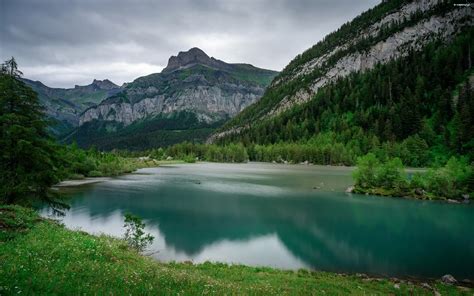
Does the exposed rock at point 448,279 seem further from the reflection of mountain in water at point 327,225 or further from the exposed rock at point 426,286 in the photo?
the exposed rock at point 426,286

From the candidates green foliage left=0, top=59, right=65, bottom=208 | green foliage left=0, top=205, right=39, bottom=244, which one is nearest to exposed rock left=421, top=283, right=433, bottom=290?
green foliage left=0, top=205, right=39, bottom=244

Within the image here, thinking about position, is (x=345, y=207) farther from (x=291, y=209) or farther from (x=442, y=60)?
(x=442, y=60)

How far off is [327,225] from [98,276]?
3732 cm

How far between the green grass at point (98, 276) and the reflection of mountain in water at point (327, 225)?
25.3 ft

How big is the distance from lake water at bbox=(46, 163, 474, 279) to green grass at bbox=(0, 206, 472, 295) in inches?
280

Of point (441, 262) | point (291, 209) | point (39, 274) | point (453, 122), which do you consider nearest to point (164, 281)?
point (39, 274)

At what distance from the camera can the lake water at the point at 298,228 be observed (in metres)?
30.8

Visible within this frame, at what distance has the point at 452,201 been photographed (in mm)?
62938

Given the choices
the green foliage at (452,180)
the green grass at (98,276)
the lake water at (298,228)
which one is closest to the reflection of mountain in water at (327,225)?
the lake water at (298,228)

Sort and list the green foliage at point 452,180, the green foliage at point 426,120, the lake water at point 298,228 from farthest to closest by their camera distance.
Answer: the green foliage at point 426,120 < the green foliage at point 452,180 < the lake water at point 298,228

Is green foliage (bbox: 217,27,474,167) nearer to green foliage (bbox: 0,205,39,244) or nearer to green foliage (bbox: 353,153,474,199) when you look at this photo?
green foliage (bbox: 353,153,474,199)

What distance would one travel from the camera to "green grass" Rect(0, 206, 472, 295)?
1152cm

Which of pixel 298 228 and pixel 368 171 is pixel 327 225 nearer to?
pixel 298 228

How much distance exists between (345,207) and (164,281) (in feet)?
164
